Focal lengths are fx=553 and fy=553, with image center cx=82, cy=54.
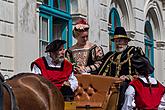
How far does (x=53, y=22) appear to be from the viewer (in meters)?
13.6

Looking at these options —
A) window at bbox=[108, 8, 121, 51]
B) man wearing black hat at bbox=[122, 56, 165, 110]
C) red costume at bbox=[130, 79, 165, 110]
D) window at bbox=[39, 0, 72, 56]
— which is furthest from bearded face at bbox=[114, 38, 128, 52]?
window at bbox=[108, 8, 121, 51]

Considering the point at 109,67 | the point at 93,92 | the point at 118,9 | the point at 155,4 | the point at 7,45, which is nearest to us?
the point at 93,92

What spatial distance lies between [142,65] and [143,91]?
0.36 m

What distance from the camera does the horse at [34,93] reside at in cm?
496

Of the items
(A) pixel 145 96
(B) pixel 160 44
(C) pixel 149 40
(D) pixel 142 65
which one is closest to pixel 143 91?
(A) pixel 145 96

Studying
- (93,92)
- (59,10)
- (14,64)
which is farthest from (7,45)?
(93,92)

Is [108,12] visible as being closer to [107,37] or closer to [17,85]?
[107,37]

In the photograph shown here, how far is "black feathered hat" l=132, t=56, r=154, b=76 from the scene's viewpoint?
749cm

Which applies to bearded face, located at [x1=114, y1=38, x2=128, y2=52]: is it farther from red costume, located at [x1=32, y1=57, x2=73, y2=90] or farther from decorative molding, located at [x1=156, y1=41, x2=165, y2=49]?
decorative molding, located at [x1=156, y1=41, x2=165, y2=49]

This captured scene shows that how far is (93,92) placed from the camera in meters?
7.11

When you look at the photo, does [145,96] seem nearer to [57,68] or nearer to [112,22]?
[57,68]

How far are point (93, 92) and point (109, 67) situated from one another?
1049 millimetres

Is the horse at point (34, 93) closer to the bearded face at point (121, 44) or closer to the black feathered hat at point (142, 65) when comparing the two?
the black feathered hat at point (142, 65)

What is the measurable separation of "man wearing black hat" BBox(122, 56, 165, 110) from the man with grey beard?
12 centimetres
